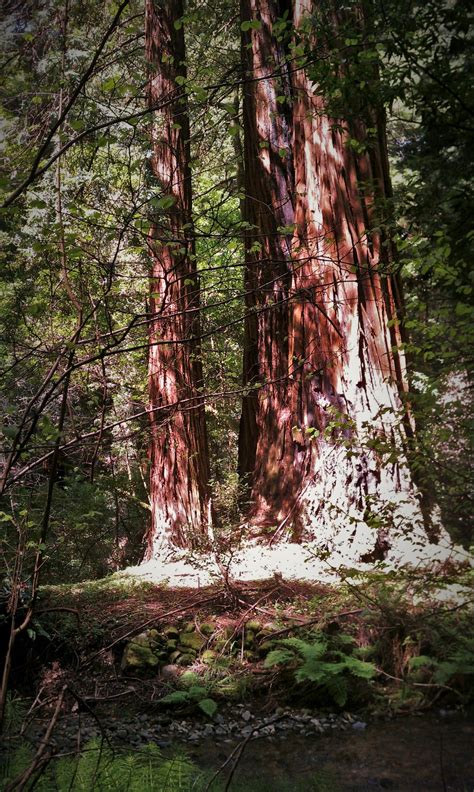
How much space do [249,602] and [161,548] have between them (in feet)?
7.05

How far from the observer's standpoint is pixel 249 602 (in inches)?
227

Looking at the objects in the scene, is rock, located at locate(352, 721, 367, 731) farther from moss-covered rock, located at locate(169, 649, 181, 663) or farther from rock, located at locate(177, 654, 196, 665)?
moss-covered rock, located at locate(169, 649, 181, 663)

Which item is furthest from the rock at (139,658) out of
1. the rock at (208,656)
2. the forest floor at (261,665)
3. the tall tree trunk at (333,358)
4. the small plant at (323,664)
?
the tall tree trunk at (333,358)

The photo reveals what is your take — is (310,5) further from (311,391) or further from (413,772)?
(413,772)

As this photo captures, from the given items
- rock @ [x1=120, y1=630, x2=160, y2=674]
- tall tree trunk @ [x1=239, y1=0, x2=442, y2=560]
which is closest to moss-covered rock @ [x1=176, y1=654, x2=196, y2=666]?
rock @ [x1=120, y1=630, x2=160, y2=674]

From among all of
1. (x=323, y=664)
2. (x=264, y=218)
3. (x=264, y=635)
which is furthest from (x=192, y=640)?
(x=264, y=218)

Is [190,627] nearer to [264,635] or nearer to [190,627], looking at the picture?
[190,627]

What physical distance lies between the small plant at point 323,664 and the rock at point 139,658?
97 centimetres

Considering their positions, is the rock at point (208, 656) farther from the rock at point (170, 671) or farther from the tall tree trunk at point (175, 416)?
the tall tree trunk at point (175, 416)

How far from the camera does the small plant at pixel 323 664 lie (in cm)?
423

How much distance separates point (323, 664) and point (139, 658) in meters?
1.53

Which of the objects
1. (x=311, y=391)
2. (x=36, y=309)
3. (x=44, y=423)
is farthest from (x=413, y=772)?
(x=311, y=391)

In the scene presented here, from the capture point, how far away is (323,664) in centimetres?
432

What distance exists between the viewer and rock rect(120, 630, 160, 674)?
498 cm
